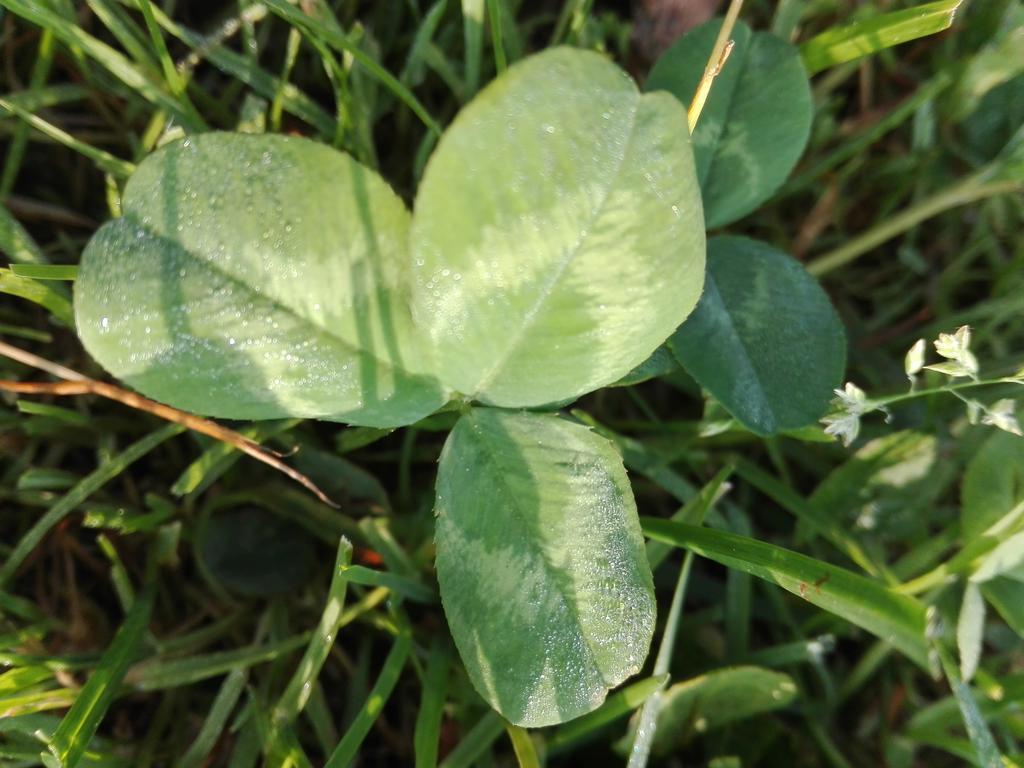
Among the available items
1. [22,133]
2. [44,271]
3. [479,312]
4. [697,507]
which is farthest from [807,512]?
[22,133]

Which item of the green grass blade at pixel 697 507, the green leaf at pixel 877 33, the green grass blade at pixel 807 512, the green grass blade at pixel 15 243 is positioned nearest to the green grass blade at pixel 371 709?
the green grass blade at pixel 697 507

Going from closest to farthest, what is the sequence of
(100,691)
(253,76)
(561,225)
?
(561,225), (100,691), (253,76)

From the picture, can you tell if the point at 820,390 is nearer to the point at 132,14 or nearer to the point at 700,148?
the point at 700,148

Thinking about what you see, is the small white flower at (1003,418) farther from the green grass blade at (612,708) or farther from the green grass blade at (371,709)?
the green grass blade at (371,709)

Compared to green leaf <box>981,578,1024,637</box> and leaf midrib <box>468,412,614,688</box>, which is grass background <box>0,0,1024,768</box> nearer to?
green leaf <box>981,578,1024,637</box>

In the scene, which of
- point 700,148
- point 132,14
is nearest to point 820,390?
point 700,148

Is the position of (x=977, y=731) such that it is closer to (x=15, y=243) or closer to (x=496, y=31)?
(x=496, y=31)

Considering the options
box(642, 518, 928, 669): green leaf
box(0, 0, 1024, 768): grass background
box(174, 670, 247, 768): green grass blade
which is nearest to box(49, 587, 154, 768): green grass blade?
box(0, 0, 1024, 768): grass background
